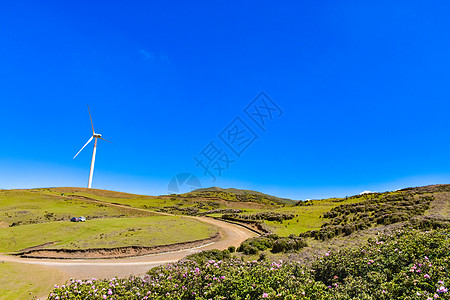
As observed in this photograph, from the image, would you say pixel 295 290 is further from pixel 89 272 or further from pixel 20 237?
pixel 20 237

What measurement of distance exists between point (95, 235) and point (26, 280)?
14846 mm

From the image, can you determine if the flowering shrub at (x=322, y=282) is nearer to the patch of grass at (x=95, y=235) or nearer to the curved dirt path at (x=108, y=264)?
the curved dirt path at (x=108, y=264)

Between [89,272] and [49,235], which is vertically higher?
[49,235]

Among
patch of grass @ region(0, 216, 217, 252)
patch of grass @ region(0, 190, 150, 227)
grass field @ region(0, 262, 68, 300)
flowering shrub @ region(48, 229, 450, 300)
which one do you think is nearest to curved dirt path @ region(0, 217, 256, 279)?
grass field @ region(0, 262, 68, 300)

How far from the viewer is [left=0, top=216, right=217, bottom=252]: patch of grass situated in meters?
30.5

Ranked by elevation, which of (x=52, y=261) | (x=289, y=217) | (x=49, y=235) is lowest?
(x=52, y=261)

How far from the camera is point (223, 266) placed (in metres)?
10.8

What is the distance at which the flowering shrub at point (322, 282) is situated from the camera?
7.20m

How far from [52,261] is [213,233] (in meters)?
22.7

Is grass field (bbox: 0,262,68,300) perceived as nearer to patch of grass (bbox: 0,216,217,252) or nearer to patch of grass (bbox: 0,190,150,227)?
patch of grass (bbox: 0,216,217,252)

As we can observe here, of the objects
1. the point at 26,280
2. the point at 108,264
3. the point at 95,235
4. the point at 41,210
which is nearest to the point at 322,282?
the point at 108,264

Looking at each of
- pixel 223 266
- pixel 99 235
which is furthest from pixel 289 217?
pixel 223 266

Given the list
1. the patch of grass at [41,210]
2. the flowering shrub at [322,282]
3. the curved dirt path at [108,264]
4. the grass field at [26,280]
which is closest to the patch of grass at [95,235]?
the curved dirt path at [108,264]

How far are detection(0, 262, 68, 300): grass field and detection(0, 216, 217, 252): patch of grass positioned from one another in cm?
720
